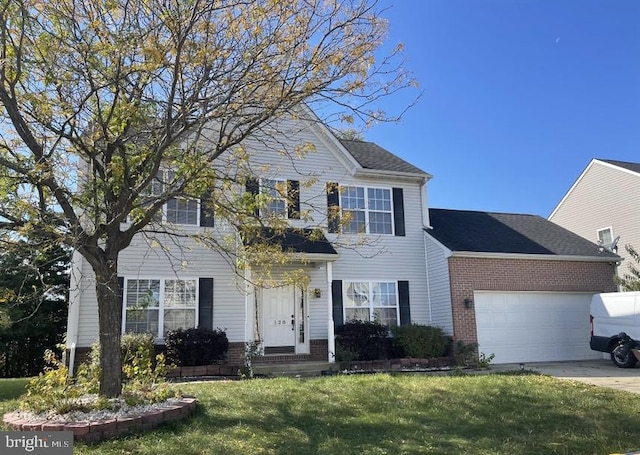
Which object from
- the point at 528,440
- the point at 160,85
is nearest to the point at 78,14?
the point at 160,85

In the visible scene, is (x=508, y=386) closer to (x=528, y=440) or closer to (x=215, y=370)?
(x=528, y=440)

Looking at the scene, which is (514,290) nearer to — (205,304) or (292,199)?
(292,199)

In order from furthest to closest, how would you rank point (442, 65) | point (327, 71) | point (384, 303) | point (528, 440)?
point (384, 303) → point (442, 65) → point (327, 71) → point (528, 440)

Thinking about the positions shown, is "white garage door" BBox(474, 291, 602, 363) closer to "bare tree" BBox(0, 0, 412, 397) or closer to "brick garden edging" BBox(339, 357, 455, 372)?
"brick garden edging" BBox(339, 357, 455, 372)

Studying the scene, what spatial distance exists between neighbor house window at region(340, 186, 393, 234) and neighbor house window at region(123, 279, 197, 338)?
537cm

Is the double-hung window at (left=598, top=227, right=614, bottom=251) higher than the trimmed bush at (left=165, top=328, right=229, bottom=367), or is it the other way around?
the double-hung window at (left=598, top=227, right=614, bottom=251)

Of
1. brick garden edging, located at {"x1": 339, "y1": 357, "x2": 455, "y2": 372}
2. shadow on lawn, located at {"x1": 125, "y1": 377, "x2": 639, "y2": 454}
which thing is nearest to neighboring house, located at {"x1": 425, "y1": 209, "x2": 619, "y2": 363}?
brick garden edging, located at {"x1": 339, "y1": 357, "x2": 455, "y2": 372}

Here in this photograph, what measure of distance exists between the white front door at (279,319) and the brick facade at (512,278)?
470 centimetres

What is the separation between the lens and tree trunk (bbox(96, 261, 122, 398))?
23.1 ft

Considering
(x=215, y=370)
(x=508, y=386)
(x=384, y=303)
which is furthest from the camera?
(x=384, y=303)

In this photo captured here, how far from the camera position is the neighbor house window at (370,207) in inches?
642

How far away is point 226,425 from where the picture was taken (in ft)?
21.8

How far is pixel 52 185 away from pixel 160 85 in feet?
7.27

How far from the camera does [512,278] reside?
1580cm
